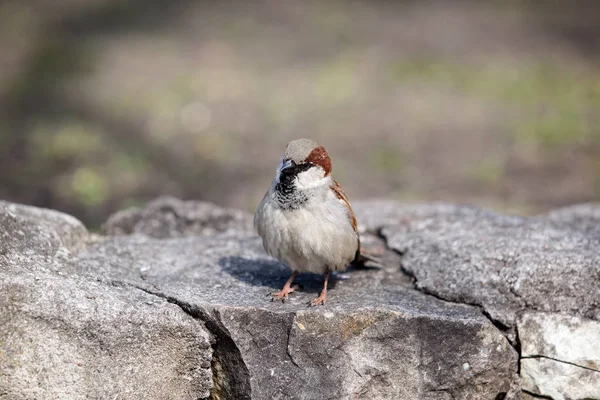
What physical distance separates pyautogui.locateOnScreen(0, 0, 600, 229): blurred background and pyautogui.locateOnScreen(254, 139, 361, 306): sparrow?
351 centimetres

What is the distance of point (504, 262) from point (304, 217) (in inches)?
45.5

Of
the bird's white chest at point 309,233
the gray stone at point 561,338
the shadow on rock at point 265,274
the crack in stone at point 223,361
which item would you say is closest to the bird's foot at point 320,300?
the bird's white chest at point 309,233

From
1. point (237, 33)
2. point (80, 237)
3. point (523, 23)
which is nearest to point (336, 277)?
point (80, 237)

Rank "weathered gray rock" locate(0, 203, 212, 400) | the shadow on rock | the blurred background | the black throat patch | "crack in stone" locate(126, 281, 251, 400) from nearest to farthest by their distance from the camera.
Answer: "weathered gray rock" locate(0, 203, 212, 400) → "crack in stone" locate(126, 281, 251, 400) → the black throat patch → the shadow on rock → the blurred background

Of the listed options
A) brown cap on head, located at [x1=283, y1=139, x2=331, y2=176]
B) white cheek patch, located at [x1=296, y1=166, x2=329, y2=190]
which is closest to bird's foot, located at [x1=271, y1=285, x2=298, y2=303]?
white cheek patch, located at [x1=296, y1=166, x2=329, y2=190]

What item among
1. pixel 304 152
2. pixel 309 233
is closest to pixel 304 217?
pixel 309 233

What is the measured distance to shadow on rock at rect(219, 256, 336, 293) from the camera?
13.5 feet

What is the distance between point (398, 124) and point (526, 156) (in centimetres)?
178

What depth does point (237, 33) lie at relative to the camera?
1245 centimetres

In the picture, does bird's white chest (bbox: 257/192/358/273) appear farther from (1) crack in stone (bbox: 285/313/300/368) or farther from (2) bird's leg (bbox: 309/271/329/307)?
(1) crack in stone (bbox: 285/313/300/368)

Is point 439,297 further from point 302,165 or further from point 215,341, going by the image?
point 215,341

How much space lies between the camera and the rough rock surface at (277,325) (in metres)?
3.24

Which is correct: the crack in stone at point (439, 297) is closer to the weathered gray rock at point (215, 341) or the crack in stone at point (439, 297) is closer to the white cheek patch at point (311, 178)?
the weathered gray rock at point (215, 341)

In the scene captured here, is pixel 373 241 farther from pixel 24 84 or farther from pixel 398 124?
pixel 24 84
